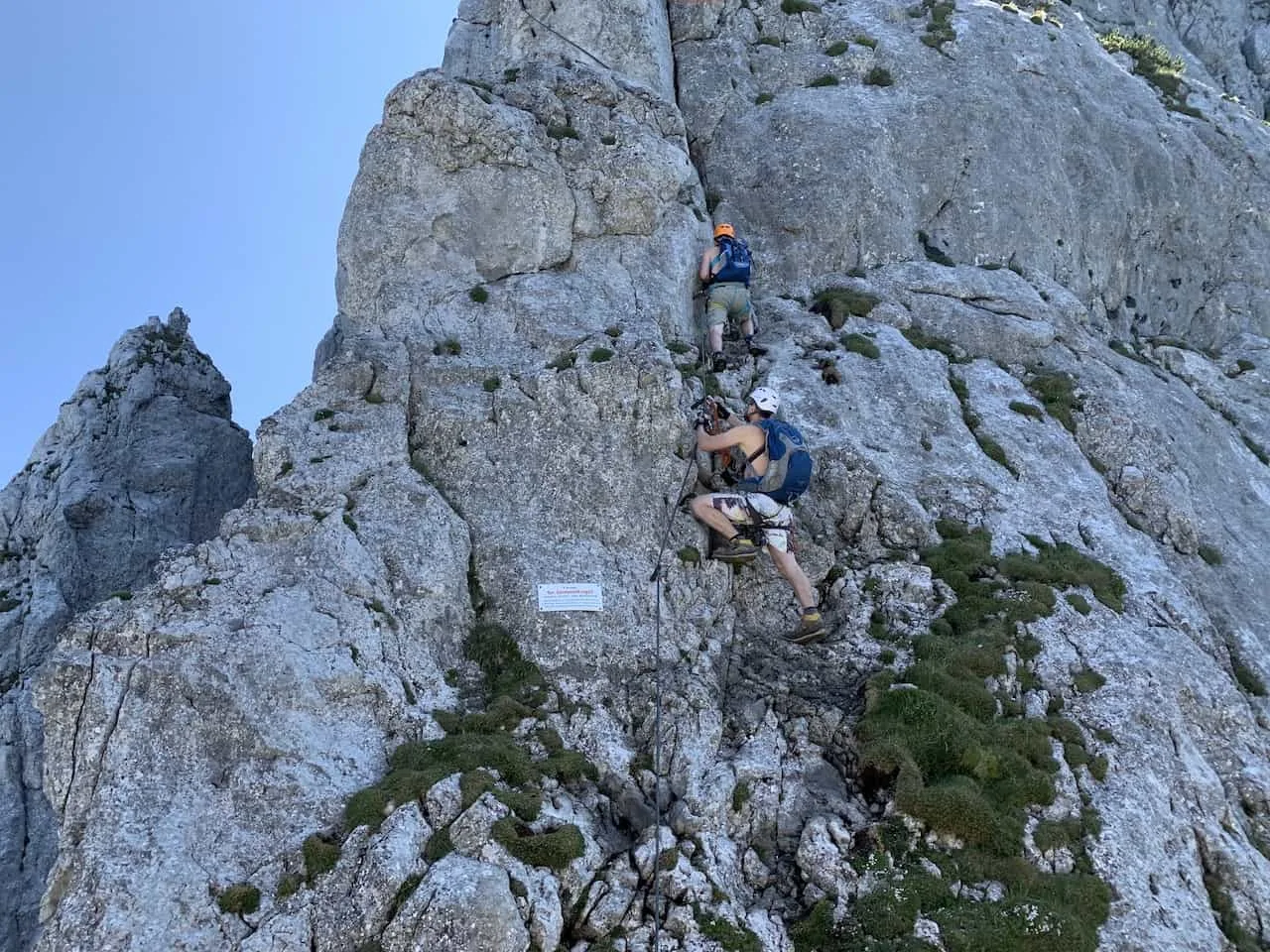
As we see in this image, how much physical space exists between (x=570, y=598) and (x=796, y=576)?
436 centimetres

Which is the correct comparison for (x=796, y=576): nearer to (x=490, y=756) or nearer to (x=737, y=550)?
(x=737, y=550)

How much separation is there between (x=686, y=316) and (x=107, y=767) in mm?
17443

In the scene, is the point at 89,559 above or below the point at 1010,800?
below

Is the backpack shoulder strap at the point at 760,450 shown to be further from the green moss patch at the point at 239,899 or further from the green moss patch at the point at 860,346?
the green moss patch at the point at 239,899

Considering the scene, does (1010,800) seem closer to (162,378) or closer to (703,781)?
(703,781)

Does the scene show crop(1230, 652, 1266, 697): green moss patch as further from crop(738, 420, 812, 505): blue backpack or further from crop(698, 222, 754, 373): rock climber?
crop(698, 222, 754, 373): rock climber

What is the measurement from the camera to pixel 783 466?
21.4m

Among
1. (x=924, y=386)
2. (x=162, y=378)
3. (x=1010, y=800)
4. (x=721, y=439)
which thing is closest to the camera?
(x=1010, y=800)

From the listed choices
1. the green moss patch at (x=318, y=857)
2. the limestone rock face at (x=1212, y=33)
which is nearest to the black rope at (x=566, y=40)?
the green moss patch at (x=318, y=857)

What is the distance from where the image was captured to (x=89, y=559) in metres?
26.7

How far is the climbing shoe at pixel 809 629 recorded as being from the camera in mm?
20844

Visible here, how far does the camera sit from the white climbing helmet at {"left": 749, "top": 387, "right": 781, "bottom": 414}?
22281mm

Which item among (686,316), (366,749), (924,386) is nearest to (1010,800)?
(366,749)

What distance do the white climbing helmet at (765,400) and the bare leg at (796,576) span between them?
295cm
